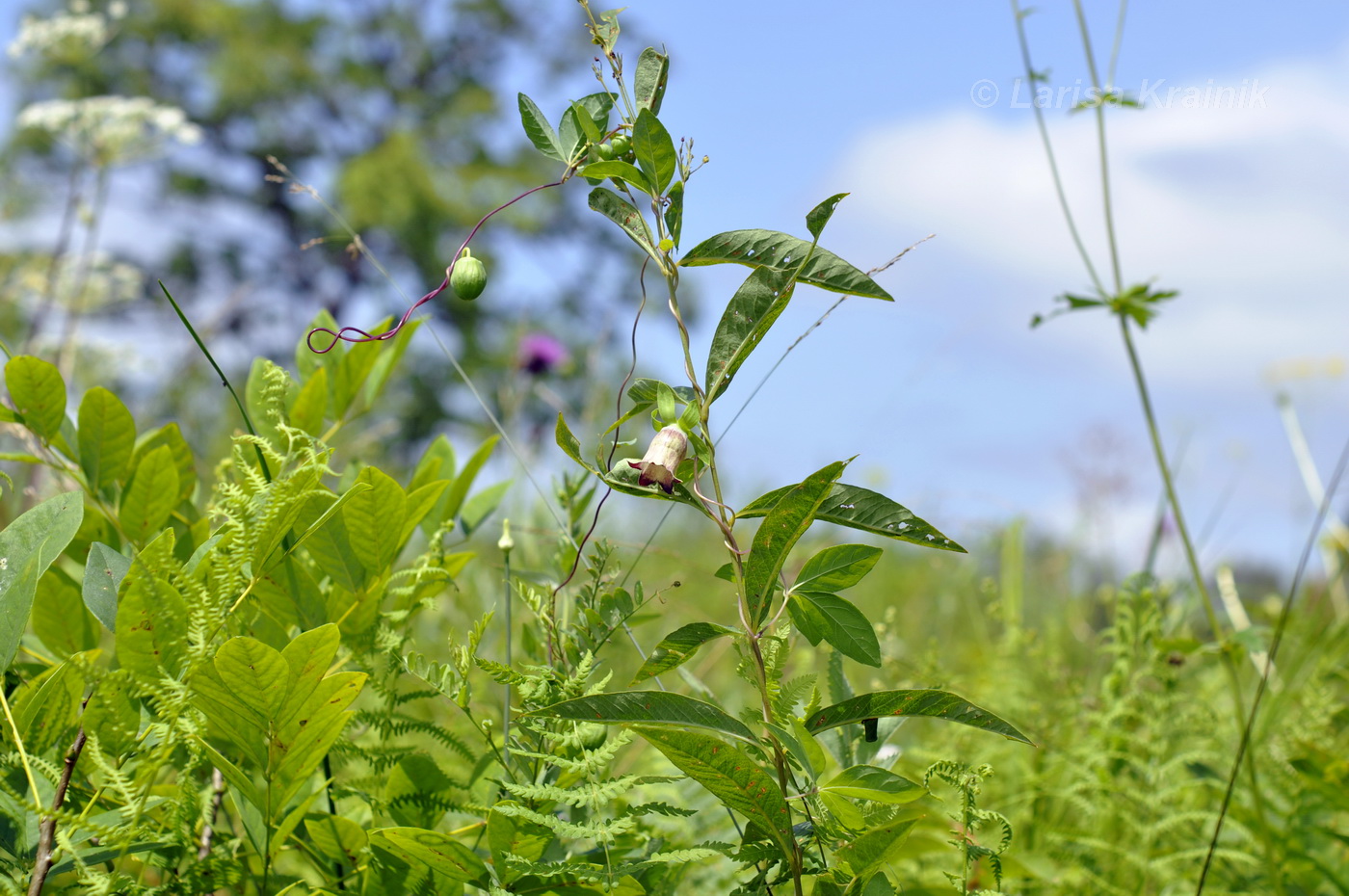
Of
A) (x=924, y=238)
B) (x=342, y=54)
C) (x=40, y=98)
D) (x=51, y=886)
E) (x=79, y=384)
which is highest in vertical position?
(x=342, y=54)

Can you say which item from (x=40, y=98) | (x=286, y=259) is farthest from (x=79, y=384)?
(x=40, y=98)

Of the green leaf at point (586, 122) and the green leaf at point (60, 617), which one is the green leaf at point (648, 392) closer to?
the green leaf at point (586, 122)

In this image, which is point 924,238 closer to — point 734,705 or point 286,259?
point 734,705

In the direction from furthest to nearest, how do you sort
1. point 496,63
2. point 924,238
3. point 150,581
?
point 496,63 → point 924,238 → point 150,581

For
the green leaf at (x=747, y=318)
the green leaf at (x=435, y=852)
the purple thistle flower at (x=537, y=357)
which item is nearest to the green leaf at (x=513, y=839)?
the green leaf at (x=435, y=852)

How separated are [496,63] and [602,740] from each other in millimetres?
16203

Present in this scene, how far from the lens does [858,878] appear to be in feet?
1.51

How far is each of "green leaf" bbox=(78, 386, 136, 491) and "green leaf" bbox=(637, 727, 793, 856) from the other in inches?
16.5

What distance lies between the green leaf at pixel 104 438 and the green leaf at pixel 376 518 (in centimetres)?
19

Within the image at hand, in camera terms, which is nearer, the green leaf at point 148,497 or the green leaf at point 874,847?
the green leaf at point 874,847

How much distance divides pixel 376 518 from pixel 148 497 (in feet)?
0.59

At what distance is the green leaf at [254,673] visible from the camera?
409 mm

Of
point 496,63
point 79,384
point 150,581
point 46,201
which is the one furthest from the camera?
point 496,63

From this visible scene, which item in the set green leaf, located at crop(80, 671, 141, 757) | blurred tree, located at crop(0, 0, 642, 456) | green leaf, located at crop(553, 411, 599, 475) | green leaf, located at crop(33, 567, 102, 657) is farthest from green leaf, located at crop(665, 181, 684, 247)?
blurred tree, located at crop(0, 0, 642, 456)
